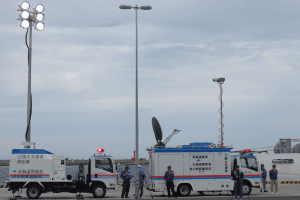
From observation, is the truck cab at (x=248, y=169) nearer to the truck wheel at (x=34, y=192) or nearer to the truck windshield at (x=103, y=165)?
the truck windshield at (x=103, y=165)

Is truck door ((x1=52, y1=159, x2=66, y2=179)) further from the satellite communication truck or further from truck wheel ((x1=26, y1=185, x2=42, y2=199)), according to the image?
the satellite communication truck

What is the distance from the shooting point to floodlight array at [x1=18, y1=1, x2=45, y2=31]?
22.6 m

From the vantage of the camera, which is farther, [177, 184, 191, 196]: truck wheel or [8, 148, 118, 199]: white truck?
[177, 184, 191, 196]: truck wheel

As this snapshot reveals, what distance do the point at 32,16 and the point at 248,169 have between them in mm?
15993

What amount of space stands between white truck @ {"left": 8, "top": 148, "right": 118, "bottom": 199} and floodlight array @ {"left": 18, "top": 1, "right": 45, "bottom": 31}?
735 cm

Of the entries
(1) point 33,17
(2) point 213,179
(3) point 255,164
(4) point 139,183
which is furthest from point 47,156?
(3) point 255,164

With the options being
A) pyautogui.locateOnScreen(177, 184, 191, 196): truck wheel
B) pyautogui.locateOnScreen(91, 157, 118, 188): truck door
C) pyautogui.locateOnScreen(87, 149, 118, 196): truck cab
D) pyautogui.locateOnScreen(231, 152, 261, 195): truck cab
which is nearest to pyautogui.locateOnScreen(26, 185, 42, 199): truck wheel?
pyautogui.locateOnScreen(87, 149, 118, 196): truck cab

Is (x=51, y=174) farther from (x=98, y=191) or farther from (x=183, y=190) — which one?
(x=183, y=190)

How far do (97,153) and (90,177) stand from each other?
4.67 ft

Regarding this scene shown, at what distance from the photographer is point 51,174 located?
2177 centimetres

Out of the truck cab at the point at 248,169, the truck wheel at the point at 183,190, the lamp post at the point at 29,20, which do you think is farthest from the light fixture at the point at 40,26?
the truck cab at the point at 248,169

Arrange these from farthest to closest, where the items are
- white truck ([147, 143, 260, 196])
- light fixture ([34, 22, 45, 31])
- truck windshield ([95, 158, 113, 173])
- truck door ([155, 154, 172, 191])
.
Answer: light fixture ([34, 22, 45, 31])
white truck ([147, 143, 260, 196])
truck door ([155, 154, 172, 191])
truck windshield ([95, 158, 113, 173])

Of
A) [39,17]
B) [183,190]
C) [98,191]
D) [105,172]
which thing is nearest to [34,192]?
[98,191]

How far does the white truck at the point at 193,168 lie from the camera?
22.6 metres
